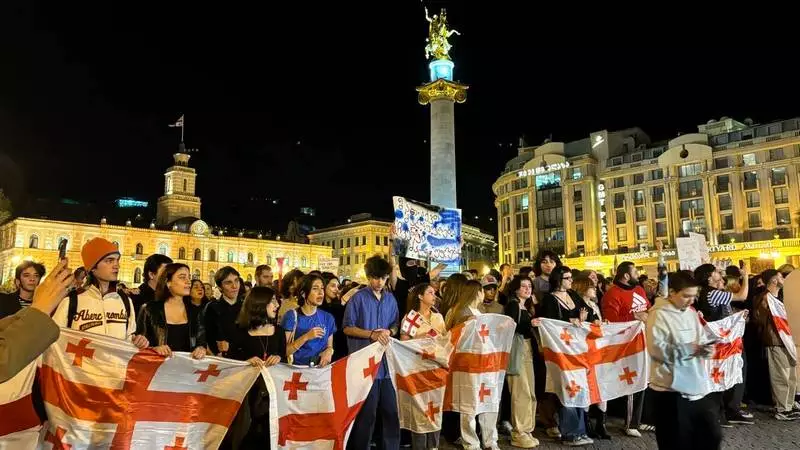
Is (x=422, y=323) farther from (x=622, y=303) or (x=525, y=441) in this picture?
(x=622, y=303)

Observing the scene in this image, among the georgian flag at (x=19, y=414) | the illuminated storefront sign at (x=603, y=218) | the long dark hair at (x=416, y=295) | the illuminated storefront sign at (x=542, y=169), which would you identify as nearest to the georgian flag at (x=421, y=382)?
the long dark hair at (x=416, y=295)

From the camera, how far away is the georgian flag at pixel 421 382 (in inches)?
291

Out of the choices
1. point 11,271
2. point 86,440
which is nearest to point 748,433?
point 86,440

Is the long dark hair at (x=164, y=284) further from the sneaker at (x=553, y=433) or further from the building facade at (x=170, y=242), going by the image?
the building facade at (x=170, y=242)

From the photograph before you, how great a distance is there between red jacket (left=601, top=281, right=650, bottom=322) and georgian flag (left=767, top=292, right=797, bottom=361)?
2329 millimetres

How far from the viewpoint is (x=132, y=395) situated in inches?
230

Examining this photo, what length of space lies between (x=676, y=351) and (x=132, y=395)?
5.43m

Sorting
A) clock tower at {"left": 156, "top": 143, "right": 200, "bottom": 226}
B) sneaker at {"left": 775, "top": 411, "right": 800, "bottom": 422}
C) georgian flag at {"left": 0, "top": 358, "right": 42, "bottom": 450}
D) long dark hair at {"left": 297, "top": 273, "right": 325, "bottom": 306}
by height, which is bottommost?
sneaker at {"left": 775, "top": 411, "right": 800, "bottom": 422}

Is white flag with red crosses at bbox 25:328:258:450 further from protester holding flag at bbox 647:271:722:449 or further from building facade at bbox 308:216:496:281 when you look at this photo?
building facade at bbox 308:216:496:281

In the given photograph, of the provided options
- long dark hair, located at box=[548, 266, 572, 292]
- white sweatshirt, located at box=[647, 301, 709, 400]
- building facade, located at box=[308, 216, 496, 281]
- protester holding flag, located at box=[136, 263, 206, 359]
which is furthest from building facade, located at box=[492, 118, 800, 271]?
protester holding flag, located at box=[136, 263, 206, 359]

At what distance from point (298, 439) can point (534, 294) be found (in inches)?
183

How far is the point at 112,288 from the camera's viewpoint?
20.2ft

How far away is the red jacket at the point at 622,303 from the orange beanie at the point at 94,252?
7212mm

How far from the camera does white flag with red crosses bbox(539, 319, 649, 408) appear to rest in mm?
8062
